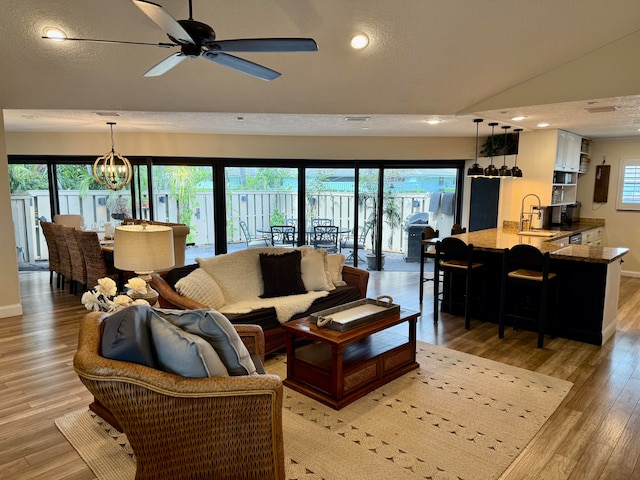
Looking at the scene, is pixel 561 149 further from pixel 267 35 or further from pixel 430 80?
pixel 267 35

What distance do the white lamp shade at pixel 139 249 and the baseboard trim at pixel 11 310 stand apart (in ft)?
10.8

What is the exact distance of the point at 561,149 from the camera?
20.9 ft

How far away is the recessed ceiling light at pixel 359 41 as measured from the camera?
3.66 m

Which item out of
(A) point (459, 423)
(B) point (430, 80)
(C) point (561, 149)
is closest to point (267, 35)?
(B) point (430, 80)

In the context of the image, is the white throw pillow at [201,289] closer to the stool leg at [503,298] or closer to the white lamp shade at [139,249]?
the white lamp shade at [139,249]

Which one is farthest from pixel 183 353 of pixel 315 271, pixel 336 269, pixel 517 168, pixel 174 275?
pixel 517 168

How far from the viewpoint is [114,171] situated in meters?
7.09

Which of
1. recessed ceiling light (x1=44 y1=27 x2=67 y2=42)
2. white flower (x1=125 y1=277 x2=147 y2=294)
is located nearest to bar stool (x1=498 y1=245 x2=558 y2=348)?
white flower (x1=125 y1=277 x2=147 y2=294)

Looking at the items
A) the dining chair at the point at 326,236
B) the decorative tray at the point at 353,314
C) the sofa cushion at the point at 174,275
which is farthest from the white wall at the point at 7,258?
the dining chair at the point at 326,236

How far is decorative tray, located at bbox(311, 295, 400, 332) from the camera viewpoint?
317 centimetres

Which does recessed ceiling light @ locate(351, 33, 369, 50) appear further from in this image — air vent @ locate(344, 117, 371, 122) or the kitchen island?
the kitchen island

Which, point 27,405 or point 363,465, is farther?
point 27,405

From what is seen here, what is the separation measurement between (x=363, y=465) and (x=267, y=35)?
3.32 m

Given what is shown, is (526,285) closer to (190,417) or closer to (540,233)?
(540,233)
